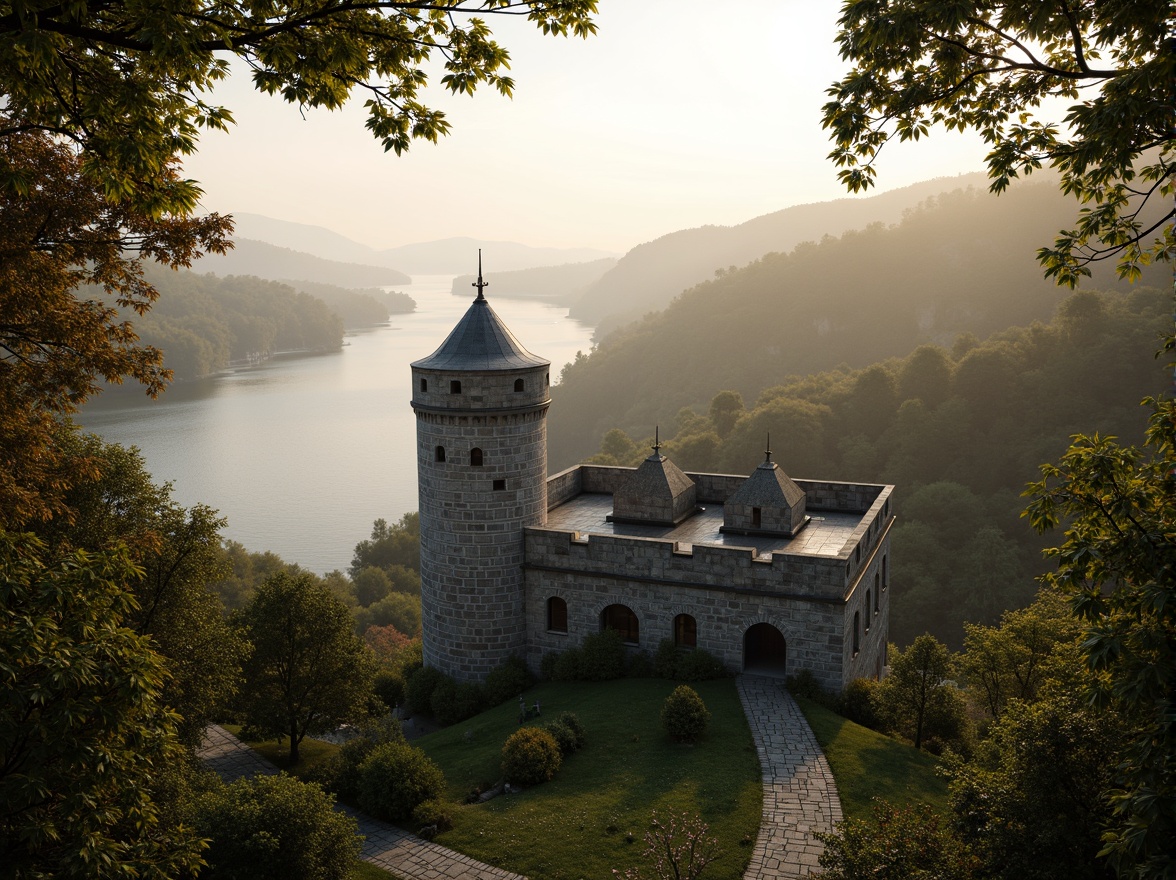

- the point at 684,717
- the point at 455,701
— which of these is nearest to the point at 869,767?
the point at 684,717

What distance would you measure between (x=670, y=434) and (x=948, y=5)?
8140 centimetres

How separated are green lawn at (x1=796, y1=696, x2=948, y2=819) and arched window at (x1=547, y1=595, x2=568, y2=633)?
23.8ft

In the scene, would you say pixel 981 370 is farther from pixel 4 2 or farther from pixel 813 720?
pixel 4 2

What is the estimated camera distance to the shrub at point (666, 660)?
23.2 m

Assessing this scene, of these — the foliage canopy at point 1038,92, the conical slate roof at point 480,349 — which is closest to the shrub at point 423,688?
the conical slate roof at point 480,349

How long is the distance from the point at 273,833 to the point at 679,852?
6.36m

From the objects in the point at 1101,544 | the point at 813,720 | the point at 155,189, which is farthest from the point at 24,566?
the point at 813,720

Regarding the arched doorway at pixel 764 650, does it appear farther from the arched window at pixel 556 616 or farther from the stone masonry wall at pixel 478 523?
the stone masonry wall at pixel 478 523

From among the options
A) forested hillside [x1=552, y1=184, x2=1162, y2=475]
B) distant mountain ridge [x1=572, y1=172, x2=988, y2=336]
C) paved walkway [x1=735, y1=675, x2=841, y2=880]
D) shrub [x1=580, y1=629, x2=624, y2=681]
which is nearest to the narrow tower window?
shrub [x1=580, y1=629, x2=624, y2=681]

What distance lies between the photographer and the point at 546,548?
25.0 metres

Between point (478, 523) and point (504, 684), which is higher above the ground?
point (478, 523)

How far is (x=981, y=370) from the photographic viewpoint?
2483 inches

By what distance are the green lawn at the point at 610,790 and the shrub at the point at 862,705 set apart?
9.04 ft

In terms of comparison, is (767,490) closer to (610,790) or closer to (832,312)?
(610,790)
